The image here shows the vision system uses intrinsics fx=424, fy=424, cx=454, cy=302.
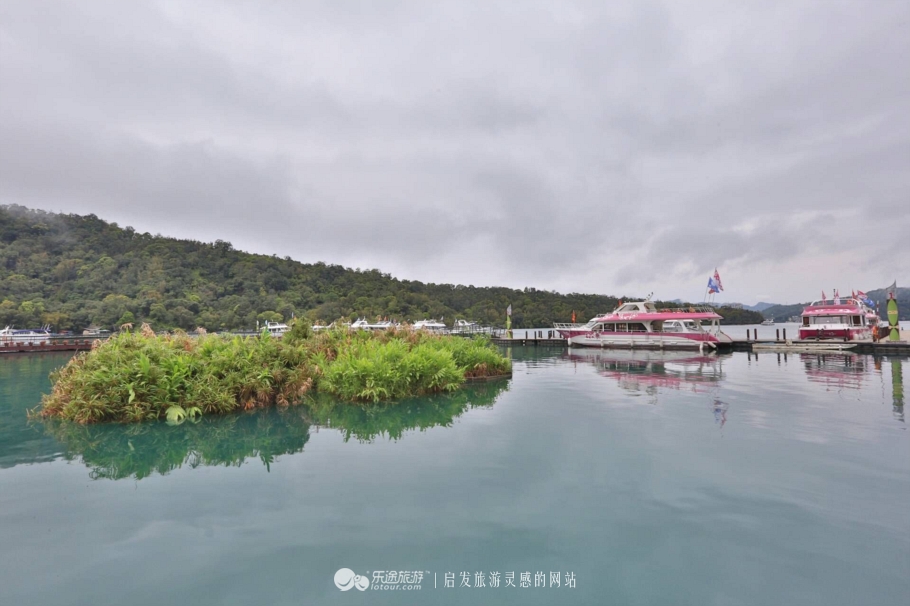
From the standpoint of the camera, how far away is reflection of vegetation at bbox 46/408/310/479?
23.9 ft

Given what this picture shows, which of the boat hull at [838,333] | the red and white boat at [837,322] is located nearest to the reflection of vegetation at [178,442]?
the boat hull at [838,333]

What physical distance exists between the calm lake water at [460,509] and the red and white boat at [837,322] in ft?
98.7

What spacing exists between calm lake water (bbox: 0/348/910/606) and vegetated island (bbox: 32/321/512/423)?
0.73 m

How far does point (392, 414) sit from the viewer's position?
11.3m

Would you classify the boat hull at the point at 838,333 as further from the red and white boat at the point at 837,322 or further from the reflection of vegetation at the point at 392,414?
the reflection of vegetation at the point at 392,414

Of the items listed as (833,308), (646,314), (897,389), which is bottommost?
(897,389)

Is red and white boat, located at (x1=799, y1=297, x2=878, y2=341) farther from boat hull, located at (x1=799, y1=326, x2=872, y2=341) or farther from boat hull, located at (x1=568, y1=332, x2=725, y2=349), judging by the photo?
boat hull, located at (x1=568, y1=332, x2=725, y2=349)

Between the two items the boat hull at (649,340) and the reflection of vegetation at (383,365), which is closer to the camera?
the reflection of vegetation at (383,365)

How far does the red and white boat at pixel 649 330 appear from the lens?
115 ft

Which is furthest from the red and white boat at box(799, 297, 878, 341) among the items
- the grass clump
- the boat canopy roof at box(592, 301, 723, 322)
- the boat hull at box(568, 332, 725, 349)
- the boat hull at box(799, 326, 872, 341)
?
the grass clump

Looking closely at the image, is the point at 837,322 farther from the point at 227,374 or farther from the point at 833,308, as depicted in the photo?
the point at 227,374

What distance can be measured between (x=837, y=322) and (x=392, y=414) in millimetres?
40217

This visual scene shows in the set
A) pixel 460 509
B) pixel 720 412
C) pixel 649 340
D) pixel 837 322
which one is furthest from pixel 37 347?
pixel 837 322

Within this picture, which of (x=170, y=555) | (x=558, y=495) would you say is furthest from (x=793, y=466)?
(x=170, y=555)
